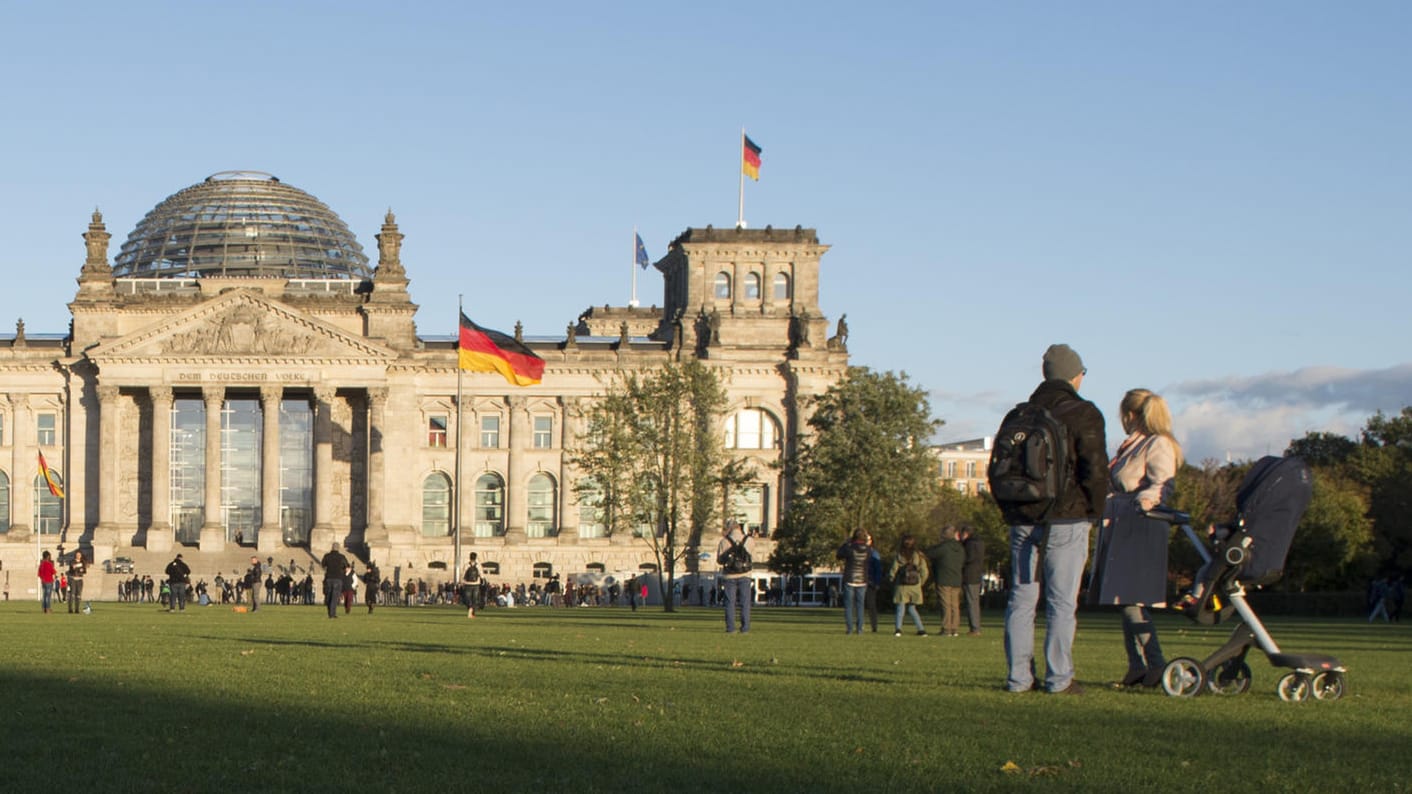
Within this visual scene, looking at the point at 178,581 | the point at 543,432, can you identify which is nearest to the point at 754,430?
the point at 543,432

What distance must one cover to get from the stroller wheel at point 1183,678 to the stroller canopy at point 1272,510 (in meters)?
0.81

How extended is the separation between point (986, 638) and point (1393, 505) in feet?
253

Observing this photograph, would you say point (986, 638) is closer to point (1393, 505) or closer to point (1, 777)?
point (1, 777)

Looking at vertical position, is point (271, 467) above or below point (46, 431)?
below

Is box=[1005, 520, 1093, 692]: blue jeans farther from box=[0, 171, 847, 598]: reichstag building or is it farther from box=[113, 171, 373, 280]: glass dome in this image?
box=[113, 171, 373, 280]: glass dome

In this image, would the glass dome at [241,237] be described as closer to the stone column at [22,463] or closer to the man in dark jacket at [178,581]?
the stone column at [22,463]

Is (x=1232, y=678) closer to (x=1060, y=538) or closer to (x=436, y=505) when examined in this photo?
(x=1060, y=538)

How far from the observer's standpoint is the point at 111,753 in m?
11.7

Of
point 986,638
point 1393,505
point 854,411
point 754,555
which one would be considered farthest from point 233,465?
point 986,638

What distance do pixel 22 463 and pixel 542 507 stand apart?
89.6ft

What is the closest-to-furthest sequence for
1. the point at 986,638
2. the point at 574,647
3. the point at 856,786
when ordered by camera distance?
1. the point at 856,786
2. the point at 574,647
3. the point at 986,638

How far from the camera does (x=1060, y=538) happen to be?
50.2ft

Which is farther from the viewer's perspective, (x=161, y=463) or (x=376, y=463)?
(x=376, y=463)

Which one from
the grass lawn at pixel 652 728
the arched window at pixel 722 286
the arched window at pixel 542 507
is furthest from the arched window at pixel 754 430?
the grass lawn at pixel 652 728
